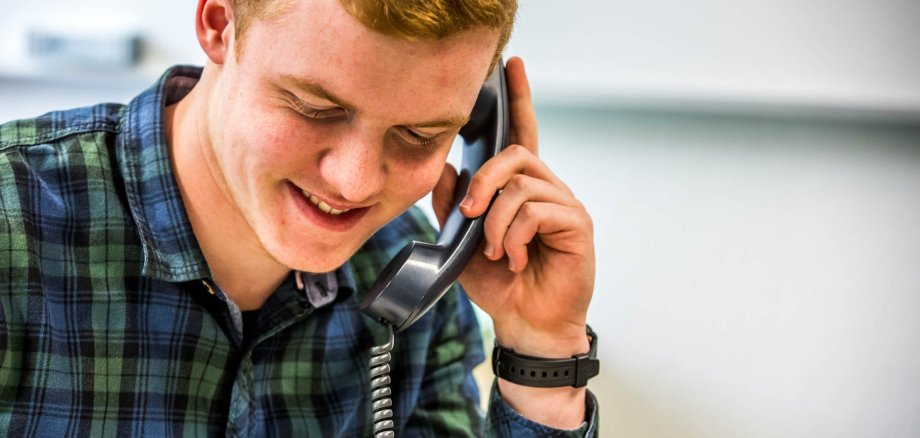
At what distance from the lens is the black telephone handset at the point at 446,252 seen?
895 millimetres

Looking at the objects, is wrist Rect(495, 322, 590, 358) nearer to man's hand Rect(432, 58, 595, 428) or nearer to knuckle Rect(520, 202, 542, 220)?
man's hand Rect(432, 58, 595, 428)

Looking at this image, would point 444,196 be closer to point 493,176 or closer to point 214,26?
point 493,176

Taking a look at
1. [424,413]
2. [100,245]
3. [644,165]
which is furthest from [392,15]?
[644,165]

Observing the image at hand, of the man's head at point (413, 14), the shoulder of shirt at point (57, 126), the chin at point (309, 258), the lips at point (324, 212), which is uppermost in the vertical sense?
the man's head at point (413, 14)

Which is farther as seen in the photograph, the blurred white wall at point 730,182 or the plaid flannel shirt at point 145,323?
the blurred white wall at point 730,182

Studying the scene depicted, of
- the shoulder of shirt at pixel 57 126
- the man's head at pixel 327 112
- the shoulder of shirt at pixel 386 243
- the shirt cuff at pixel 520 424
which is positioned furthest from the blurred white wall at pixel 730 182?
the man's head at pixel 327 112

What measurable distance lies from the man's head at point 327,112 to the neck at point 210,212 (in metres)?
0.05

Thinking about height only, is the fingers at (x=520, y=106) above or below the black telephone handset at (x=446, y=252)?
above

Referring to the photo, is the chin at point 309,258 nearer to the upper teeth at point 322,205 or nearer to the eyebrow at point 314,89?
the upper teeth at point 322,205

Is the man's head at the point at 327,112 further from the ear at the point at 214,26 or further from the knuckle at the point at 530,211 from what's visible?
the knuckle at the point at 530,211

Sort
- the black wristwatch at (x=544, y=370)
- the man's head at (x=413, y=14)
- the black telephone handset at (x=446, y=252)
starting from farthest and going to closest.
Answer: the black wristwatch at (x=544, y=370), the black telephone handset at (x=446, y=252), the man's head at (x=413, y=14)

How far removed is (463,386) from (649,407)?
0.25 m

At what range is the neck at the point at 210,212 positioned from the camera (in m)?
0.90

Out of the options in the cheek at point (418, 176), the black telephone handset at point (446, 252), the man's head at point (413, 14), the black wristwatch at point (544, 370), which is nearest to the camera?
the man's head at point (413, 14)
